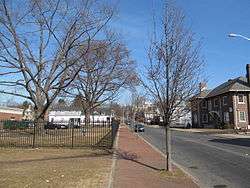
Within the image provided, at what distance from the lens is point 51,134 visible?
1032 inches

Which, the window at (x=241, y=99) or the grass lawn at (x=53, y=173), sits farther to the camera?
the window at (x=241, y=99)

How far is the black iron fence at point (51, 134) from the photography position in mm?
23906

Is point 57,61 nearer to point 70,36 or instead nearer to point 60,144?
point 70,36

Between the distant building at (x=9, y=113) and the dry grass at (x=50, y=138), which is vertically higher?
the distant building at (x=9, y=113)

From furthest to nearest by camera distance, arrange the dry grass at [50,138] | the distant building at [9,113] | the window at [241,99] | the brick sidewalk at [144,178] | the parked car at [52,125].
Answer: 1. the distant building at [9,113]
2. the window at [241,99]
3. the parked car at [52,125]
4. the dry grass at [50,138]
5. the brick sidewalk at [144,178]

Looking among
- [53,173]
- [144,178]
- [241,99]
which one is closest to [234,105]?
[241,99]

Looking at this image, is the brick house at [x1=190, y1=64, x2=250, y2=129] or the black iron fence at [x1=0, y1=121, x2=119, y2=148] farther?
the brick house at [x1=190, y1=64, x2=250, y2=129]

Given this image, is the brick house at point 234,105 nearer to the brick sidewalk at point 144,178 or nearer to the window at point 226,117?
the window at point 226,117

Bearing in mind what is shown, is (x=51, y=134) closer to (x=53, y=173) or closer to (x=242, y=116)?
(x=53, y=173)

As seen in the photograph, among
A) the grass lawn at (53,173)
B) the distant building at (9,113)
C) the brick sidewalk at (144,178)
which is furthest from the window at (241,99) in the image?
the brick sidewalk at (144,178)

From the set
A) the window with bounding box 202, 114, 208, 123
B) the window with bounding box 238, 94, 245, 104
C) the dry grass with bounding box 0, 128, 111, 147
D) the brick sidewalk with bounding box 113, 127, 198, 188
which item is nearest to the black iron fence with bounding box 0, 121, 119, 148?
the dry grass with bounding box 0, 128, 111, 147

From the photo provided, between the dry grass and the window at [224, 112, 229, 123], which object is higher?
the window at [224, 112, 229, 123]

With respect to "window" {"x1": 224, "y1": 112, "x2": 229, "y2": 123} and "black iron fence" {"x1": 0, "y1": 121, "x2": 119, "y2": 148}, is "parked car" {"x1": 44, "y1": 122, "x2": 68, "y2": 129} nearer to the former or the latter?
"black iron fence" {"x1": 0, "y1": 121, "x2": 119, "y2": 148}

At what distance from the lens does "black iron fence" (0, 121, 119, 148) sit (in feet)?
78.4
